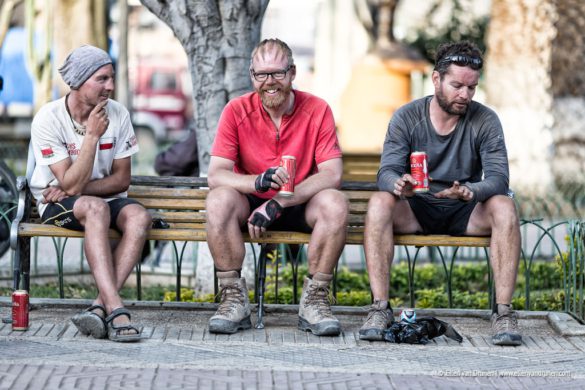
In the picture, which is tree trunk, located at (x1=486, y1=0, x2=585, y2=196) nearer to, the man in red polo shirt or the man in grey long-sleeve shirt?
the man in grey long-sleeve shirt

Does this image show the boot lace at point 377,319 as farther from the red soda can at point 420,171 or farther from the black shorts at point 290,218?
the red soda can at point 420,171

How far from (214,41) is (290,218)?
1.84 meters

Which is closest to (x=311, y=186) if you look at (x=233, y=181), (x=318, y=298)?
(x=233, y=181)

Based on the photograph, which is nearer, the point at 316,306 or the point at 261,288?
the point at 316,306

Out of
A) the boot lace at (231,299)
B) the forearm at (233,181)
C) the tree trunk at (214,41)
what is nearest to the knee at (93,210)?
the forearm at (233,181)

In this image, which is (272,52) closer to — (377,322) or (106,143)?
(106,143)

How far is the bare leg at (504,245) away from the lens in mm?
6539

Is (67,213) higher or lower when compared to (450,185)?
lower

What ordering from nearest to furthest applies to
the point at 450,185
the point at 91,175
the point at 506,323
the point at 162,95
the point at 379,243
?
the point at 506,323 → the point at 379,243 → the point at 91,175 → the point at 450,185 → the point at 162,95

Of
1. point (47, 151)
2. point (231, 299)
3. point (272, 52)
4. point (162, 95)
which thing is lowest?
point (231, 299)

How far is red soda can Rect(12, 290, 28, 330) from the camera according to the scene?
6.46 meters

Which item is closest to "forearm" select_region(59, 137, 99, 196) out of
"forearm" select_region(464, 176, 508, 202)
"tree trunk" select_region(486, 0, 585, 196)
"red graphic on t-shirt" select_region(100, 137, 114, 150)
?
"red graphic on t-shirt" select_region(100, 137, 114, 150)

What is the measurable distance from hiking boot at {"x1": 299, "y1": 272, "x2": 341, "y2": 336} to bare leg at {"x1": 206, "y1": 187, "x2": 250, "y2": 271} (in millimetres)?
405

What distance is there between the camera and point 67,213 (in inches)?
260
